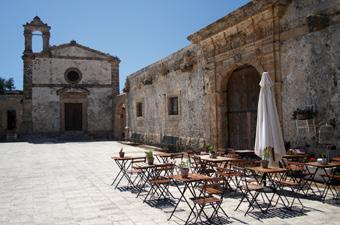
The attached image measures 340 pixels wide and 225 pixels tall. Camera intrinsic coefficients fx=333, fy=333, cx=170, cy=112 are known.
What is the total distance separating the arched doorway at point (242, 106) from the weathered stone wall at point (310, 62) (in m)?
1.49

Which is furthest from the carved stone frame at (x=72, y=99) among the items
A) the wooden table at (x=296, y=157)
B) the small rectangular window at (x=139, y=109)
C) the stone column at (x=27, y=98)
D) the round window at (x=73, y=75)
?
the wooden table at (x=296, y=157)

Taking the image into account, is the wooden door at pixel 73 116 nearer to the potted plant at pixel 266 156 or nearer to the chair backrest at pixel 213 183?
the chair backrest at pixel 213 183

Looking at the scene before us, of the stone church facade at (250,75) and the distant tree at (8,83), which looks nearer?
the stone church facade at (250,75)

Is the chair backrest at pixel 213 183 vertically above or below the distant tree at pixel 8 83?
below

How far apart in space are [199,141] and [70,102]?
51.0 ft

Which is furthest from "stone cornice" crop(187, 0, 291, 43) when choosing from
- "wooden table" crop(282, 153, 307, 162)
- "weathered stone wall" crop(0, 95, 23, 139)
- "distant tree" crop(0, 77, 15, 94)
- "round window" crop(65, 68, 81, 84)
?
"distant tree" crop(0, 77, 15, 94)

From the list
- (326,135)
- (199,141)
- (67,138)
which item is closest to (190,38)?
(199,141)

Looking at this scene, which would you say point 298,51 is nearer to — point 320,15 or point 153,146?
point 320,15

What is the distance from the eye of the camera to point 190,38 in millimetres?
11031

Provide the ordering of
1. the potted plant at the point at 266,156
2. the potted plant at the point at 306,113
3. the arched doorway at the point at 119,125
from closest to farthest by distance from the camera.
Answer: the potted plant at the point at 266,156, the potted plant at the point at 306,113, the arched doorway at the point at 119,125

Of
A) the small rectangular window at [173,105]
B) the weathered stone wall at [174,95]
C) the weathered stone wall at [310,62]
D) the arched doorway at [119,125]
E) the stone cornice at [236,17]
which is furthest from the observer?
the arched doorway at [119,125]

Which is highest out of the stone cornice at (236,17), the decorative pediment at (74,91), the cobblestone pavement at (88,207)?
the stone cornice at (236,17)

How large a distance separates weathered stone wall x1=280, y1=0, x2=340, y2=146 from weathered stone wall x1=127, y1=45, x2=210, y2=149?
379 cm

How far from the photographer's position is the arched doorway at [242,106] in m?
8.85
